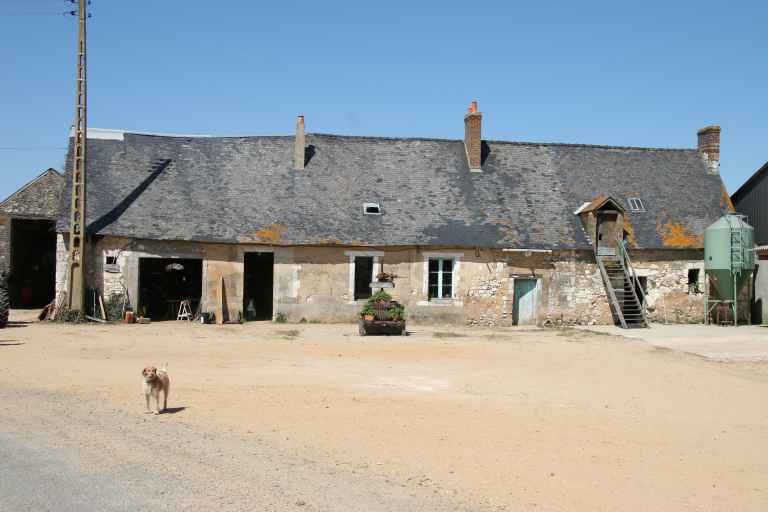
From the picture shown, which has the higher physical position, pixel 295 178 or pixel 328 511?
pixel 295 178

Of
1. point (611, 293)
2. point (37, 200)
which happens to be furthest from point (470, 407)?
point (37, 200)

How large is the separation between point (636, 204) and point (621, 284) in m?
3.72

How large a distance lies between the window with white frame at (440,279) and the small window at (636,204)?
7655 millimetres

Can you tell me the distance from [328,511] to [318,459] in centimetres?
153

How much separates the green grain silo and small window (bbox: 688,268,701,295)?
397 mm

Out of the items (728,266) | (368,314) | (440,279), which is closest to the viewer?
(368,314)

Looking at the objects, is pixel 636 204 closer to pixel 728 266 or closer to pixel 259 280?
pixel 728 266

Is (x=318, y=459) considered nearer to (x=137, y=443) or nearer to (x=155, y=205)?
(x=137, y=443)

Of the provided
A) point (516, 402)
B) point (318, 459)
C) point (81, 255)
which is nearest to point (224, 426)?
point (318, 459)

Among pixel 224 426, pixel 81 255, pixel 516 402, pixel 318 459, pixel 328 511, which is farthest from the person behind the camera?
pixel 81 255

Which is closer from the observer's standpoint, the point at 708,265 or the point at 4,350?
the point at 4,350

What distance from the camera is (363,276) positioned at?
23703mm

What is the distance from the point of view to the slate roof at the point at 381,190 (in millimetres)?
23234

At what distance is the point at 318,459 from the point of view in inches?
294
